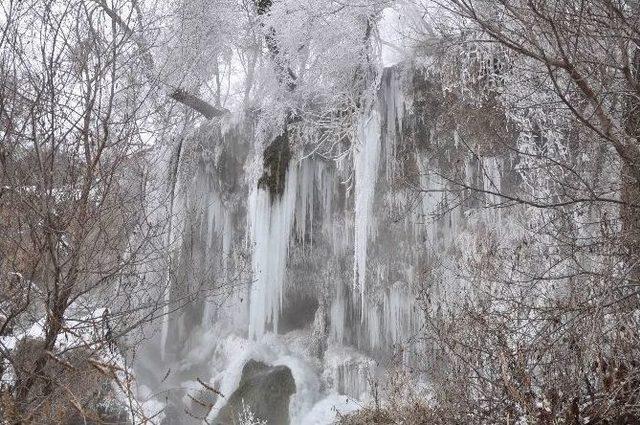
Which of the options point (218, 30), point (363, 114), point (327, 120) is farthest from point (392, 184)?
point (218, 30)

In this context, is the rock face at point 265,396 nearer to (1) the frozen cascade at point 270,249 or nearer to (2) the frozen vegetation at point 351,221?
(2) the frozen vegetation at point 351,221

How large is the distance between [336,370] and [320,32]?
551cm

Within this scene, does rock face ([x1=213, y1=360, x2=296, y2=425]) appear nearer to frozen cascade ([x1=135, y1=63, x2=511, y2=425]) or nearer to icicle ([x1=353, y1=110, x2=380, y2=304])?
frozen cascade ([x1=135, y1=63, x2=511, y2=425])

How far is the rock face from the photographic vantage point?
8789 millimetres

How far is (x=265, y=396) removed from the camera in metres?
9.02

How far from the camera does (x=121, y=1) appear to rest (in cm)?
357

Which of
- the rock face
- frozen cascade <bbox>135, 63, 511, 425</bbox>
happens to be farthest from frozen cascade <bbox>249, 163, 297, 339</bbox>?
the rock face

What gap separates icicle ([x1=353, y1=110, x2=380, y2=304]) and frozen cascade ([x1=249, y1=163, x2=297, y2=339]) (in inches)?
59.8

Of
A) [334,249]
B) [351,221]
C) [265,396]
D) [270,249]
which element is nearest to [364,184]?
[351,221]

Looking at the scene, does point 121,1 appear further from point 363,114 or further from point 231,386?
point 231,386

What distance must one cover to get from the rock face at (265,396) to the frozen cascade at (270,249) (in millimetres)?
811

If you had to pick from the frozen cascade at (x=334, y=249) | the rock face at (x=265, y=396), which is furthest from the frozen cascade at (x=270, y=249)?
the rock face at (x=265, y=396)

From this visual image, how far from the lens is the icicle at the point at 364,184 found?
332 inches

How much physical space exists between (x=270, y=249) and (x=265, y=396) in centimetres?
238
